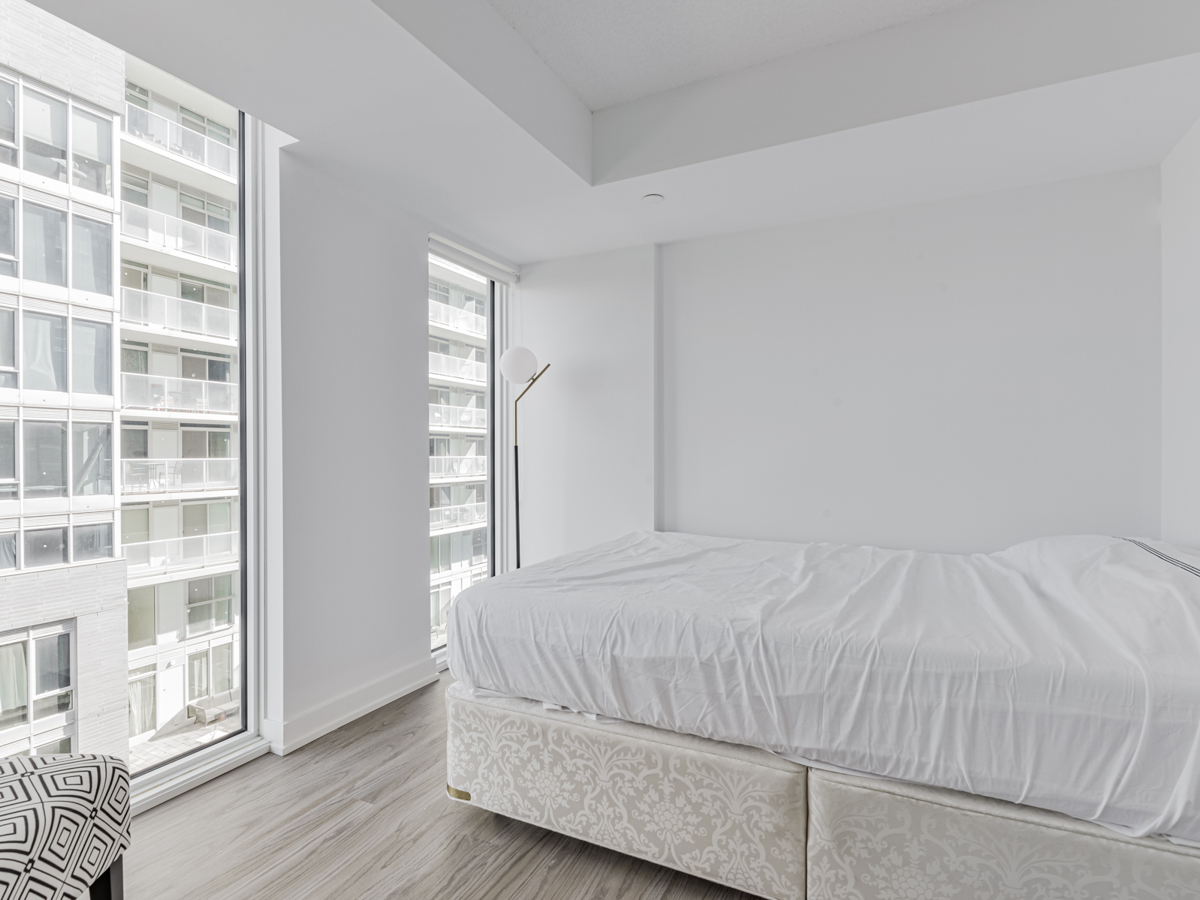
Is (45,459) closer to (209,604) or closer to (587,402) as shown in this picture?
(209,604)

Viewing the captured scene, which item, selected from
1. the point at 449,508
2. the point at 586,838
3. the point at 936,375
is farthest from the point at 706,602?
the point at 449,508

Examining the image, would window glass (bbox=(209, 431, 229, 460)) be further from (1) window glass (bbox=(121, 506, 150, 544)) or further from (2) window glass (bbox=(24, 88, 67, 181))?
(2) window glass (bbox=(24, 88, 67, 181))

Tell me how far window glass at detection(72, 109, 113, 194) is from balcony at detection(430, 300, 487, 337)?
1.55 meters

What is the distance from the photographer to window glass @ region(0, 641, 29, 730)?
5.68 feet

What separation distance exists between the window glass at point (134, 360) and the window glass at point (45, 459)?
0.90 ft

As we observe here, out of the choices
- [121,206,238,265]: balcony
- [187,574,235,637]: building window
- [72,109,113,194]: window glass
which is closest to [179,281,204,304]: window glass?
[121,206,238,265]: balcony

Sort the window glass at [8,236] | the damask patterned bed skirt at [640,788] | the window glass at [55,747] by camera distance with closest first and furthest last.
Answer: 1. the damask patterned bed skirt at [640,788]
2. the window glass at [8,236]
3. the window glass at [55,747]

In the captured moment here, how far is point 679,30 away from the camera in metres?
2.22

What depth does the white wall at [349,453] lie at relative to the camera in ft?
7.93

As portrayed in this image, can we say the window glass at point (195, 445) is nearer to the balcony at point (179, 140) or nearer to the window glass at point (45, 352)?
the window glass at point (45, 352)

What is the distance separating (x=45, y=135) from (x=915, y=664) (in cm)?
281

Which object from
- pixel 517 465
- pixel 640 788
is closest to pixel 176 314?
pixel 517 465

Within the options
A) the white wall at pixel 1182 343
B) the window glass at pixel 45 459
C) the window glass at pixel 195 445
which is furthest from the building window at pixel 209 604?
the white wall at pixel 1182 343

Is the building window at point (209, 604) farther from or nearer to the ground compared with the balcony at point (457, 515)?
nearer to the ground
